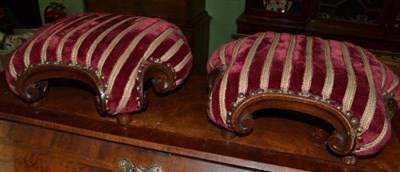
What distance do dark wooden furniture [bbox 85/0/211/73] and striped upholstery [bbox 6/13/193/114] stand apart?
1028mm

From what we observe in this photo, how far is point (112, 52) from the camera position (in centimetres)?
87

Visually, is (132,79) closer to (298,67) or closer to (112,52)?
(112,52)

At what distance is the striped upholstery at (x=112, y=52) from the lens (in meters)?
0.86

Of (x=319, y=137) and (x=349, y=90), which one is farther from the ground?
(x=349, y=90)

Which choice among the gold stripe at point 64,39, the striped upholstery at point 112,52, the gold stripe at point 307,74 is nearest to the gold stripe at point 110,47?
the striped upholstery at point 112,52

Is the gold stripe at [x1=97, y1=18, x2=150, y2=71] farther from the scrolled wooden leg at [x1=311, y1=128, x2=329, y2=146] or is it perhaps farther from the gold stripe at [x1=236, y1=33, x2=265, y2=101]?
the scrolled wooden leg at [x1=311, y1=128, x2=329, y2=146]

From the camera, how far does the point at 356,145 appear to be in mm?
758

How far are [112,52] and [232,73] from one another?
0.97ft

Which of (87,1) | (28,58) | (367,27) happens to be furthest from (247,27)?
(28,58)

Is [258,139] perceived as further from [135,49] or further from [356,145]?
[135,49]

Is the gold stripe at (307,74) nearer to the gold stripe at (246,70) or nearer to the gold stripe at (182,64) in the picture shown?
the gold stripe at (246,70)

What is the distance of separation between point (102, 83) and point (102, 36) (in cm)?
13

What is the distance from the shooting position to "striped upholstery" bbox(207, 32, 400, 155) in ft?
2.43

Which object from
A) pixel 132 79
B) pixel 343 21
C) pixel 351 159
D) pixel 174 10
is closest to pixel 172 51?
pixel 132 79
